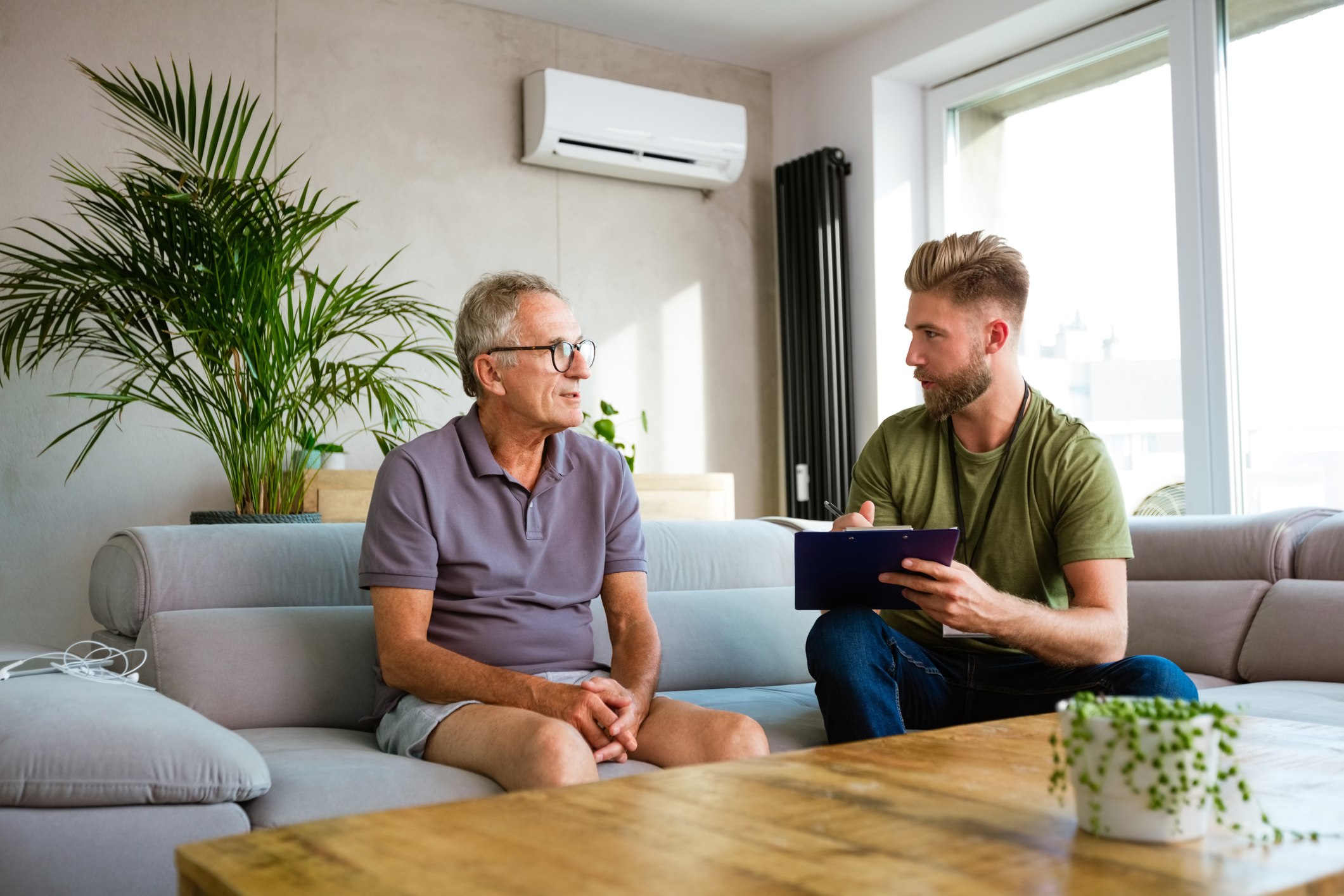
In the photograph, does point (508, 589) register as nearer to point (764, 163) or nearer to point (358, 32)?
point (358, 32)

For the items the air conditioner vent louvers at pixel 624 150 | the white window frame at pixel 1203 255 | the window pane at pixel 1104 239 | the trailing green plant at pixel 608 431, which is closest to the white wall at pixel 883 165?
the window pane at pixel 1104 239

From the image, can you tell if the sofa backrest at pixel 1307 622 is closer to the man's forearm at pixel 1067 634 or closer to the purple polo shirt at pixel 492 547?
the man's forearm at pixel 1067 634

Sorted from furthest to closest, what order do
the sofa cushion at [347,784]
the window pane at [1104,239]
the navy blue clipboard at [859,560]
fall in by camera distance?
1. the window pane at [1104,239]
2. the navy blue clipboard at [859,560]
3. the sofa cushion at [347,784]

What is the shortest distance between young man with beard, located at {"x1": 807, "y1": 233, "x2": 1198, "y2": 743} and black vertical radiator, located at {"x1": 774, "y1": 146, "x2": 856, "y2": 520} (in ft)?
8.11

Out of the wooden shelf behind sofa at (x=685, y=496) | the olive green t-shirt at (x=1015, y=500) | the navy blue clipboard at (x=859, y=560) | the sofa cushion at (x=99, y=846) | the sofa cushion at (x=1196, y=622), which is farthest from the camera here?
the wooden shelf behind sofa at (x=685, y=496)

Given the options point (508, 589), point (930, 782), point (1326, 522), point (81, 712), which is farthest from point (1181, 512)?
point (81, 712)

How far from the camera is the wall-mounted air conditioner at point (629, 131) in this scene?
13.9 ft

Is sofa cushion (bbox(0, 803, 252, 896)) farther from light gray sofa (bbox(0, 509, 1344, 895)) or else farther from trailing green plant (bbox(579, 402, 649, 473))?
trailing green plant (bbox(579, 402, 649, 473))

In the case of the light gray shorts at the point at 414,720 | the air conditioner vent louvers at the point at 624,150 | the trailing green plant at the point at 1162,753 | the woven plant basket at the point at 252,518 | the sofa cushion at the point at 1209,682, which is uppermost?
the air conditioner vent louvers at the point at 624,150

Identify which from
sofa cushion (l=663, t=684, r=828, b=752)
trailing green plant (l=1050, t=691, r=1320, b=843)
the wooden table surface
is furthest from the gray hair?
trailing green plant (l=1050, t=691, r=1320, b=843)

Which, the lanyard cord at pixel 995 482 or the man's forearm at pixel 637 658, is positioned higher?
the lanyard cord at pixel 995 482

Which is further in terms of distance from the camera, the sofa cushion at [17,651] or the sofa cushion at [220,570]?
the sofa cushion at [220,570]

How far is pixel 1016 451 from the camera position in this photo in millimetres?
1936

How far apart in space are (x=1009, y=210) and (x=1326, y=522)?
2.08 metres
